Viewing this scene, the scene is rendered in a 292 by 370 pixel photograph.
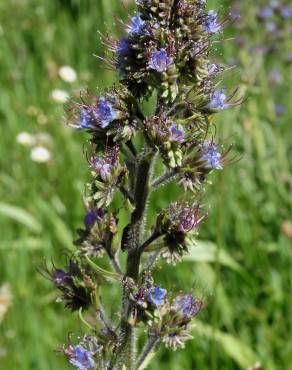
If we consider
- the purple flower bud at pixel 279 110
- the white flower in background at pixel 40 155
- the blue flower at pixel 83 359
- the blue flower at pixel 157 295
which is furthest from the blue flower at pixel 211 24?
the purple flower bud at pixel 279 110

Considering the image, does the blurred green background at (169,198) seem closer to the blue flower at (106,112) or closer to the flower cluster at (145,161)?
the flower cluster at (145,161)

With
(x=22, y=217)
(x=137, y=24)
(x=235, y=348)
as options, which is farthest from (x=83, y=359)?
(x=22, y=217)

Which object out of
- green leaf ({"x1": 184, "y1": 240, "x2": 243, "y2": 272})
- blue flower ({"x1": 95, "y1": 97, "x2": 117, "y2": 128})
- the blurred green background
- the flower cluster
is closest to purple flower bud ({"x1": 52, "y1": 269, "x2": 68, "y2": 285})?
the flower cluster

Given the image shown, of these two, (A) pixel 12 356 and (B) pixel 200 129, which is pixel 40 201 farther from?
(B) pixel 200 129

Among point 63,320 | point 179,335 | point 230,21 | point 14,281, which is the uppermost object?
point 230,21

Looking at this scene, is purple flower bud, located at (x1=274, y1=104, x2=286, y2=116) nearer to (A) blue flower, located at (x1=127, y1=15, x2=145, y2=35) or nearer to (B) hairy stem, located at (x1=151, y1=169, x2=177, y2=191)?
(B) hairy stem, located at (x1=151, y1=169, x2=177, y2=191)

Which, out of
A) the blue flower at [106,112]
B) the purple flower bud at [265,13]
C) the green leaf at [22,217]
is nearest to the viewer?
the blue flower at [106,112]

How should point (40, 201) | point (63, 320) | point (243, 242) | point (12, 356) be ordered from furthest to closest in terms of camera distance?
1. point (40, 201)
2. point (243, 242)
3. point (63, 320)
4. point (12, 356)

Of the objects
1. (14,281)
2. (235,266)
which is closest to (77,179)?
(14,281)
